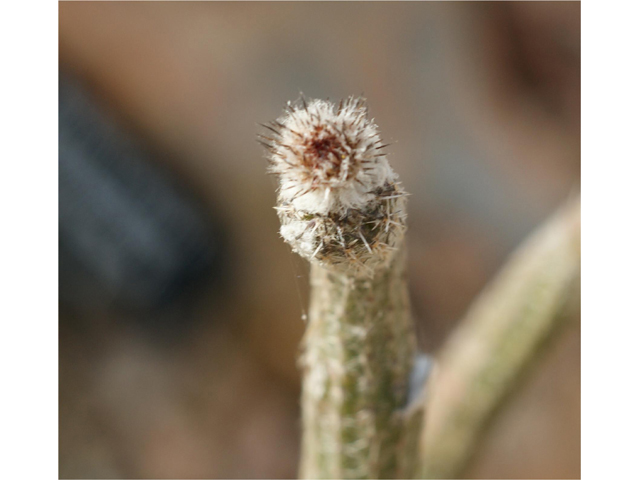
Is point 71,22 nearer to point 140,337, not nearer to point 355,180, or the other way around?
point 140,337

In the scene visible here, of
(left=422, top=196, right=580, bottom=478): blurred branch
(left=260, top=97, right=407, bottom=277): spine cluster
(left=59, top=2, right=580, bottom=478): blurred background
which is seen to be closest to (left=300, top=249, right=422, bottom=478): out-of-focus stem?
(left=260, top=97, right=407, bottom=277): spine cluster

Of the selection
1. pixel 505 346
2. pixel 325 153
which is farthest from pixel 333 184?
pixel 505 346

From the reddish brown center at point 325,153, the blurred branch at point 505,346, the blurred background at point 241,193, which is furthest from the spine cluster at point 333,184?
the blurred background at point 241,193

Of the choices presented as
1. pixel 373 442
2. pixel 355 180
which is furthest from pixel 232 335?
pixel 355 180

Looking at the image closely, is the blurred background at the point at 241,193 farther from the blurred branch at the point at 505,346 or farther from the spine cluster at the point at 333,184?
the spine cluster at the point at 333,184

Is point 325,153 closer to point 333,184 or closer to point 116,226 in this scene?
point 333,184
